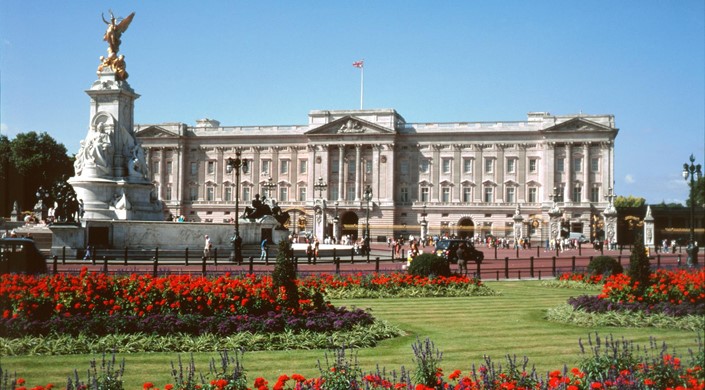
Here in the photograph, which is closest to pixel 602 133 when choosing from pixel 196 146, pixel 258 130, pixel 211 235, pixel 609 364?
pixel 258 130

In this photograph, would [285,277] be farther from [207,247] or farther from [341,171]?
[341,171]

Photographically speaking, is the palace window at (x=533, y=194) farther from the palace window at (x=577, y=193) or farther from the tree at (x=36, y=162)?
the tree at (x=36, y=162)

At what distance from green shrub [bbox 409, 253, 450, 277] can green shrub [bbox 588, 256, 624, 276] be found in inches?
235

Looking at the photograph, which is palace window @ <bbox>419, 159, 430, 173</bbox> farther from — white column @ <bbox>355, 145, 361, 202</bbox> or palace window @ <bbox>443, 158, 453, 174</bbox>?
white column @ <bbox>355, 145, 361, 202</bbox>

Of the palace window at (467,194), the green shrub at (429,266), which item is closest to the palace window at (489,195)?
the palace window at (467,194)

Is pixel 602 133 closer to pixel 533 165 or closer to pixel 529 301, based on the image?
pixel 533 165

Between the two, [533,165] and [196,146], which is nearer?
[533,165]

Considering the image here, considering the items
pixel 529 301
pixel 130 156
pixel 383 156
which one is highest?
pixel 383 156

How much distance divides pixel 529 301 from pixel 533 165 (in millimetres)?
77016

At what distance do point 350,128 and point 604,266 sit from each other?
7326cm

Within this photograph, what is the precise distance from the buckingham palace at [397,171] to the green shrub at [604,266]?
6443cm

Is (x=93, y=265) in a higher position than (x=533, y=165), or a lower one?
lower

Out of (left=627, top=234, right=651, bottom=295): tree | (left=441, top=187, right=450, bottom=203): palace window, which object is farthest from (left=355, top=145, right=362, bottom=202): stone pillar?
(left=627, top=234, right=651, bottom=295): tree

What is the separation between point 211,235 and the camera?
37656mm
